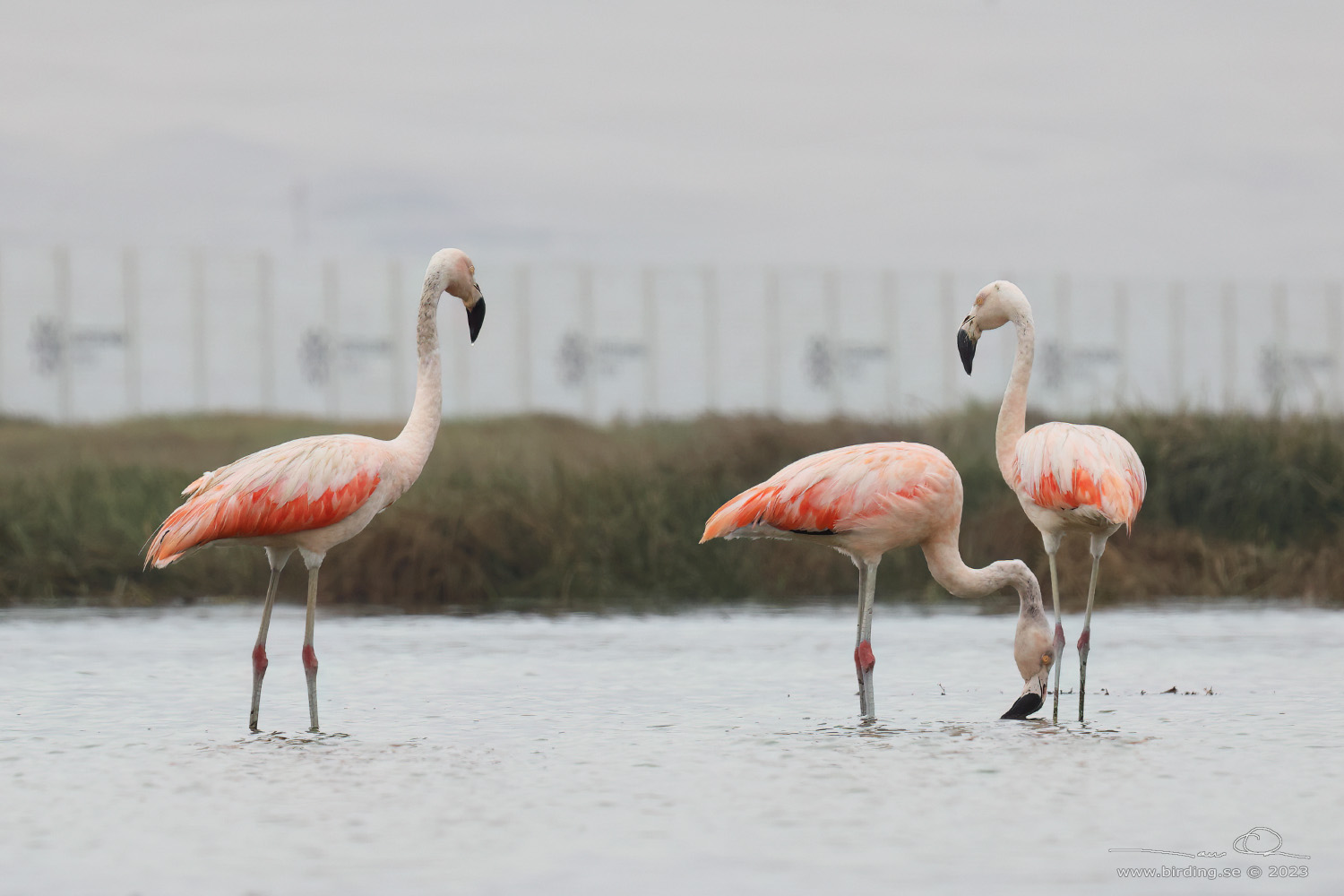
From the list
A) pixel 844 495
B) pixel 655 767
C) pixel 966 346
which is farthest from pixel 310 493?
pixel 966 346

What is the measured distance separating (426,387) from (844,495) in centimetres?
229

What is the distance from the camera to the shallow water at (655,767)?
5.71m

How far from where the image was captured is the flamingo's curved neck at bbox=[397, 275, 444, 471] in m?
A: 9.11

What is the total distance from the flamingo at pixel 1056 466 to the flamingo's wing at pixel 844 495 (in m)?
→ 0.44

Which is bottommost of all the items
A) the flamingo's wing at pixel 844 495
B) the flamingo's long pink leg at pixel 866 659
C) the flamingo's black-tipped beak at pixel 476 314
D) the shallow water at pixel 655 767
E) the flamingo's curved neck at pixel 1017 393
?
the shallow water at pixel 655 767

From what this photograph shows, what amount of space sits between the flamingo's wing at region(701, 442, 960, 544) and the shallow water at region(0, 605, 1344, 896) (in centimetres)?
102

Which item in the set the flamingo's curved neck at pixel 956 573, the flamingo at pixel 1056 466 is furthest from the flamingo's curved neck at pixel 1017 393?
the flamingo's curved neck at pixel 956 573

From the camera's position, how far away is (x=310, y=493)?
8.70m

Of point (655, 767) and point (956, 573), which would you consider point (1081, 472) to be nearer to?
point (956, 573)

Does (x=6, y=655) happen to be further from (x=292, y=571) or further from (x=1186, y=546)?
(x=1186, y=546)

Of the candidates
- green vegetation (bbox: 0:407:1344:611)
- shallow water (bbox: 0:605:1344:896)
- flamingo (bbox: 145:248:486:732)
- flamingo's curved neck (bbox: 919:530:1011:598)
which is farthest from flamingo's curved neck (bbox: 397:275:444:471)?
green vegetation (bbox: 0:407:1344:611)

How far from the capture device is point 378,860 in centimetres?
579

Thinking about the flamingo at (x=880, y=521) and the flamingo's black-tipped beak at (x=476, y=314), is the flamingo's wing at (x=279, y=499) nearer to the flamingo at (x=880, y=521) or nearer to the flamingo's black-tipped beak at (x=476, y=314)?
the flamingo's black-tipped beak at (x=476, y=314)

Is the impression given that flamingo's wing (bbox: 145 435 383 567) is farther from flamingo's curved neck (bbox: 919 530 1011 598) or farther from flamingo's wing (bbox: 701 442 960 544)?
flamingo's curved neck (bbox: 919 530 1011 598)
